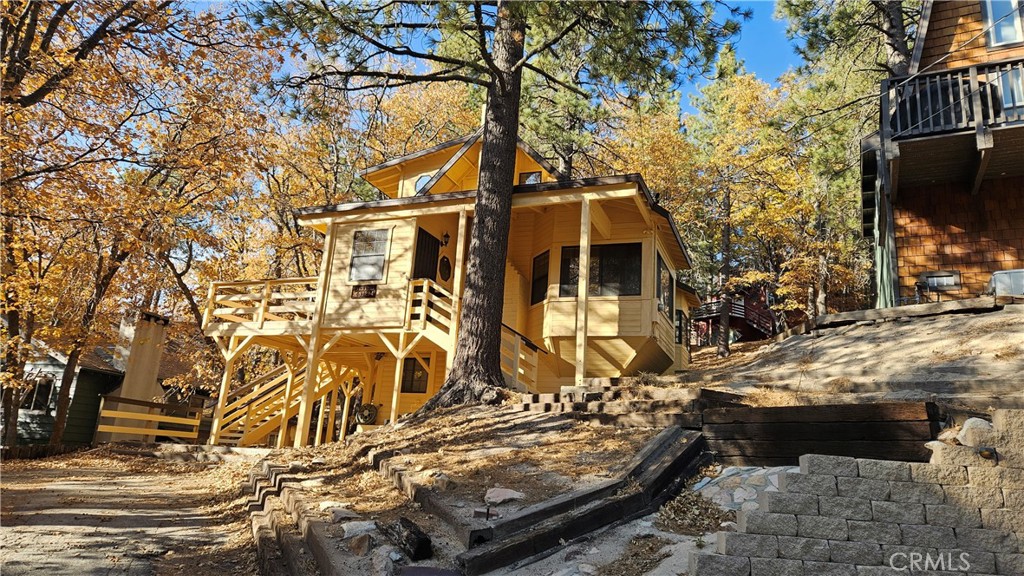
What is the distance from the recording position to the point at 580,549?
451 cm

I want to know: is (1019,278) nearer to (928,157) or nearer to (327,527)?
(928,157)

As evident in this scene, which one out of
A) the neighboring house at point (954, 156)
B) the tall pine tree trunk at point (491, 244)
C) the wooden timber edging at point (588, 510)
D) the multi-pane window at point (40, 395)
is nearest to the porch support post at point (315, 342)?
the tall pine tree trunk at point (491, 244)

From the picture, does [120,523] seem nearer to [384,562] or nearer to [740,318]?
[384,562]

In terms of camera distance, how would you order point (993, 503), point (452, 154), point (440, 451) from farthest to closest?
point (452, 154) < point (440, 451) < point (993, 503)

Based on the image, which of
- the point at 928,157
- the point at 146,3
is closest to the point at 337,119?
the point at 146,3

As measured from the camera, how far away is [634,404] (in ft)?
24.6

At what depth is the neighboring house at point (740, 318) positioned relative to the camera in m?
34.9

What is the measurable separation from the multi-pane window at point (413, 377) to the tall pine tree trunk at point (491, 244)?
649 cm

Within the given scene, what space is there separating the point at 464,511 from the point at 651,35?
8.38 metres

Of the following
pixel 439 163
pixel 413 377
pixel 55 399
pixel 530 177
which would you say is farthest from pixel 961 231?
pixel 55 399

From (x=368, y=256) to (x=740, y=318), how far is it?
26215mm

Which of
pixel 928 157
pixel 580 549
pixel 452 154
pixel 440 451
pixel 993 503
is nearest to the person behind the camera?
pixel 993 503

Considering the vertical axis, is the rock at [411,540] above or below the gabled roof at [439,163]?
below

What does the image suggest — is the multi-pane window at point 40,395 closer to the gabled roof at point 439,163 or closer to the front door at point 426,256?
the gabled roof at point 439,163
